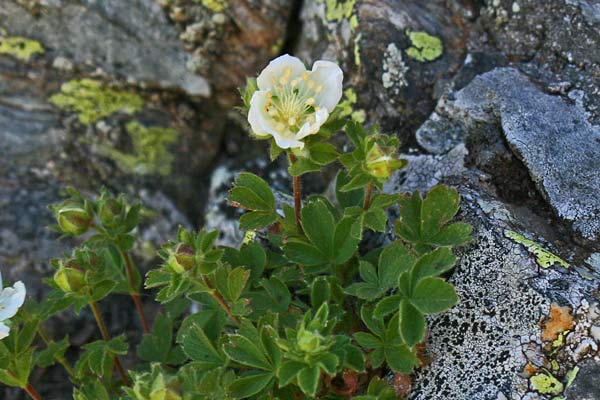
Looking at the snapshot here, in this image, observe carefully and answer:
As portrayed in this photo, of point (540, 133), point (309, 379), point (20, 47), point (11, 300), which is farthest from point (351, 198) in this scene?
point (20, 47)

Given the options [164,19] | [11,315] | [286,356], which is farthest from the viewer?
[164,19]

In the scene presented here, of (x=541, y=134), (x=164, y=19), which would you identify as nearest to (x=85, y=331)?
(x=164, y=19)

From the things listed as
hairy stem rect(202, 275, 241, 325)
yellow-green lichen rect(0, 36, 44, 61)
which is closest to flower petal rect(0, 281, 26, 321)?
hairy stem rect(202, 275, 241, 325)

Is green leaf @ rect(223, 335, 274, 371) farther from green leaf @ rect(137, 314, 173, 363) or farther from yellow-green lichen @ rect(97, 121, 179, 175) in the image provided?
yellow-green lichen @ rect(97, 121, 179, 175)

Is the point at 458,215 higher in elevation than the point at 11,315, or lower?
higher

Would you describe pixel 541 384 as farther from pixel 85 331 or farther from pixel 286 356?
pixel 85 331

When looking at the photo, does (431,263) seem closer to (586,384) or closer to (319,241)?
(319,241)

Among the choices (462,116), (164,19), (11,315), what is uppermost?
(462,116)
